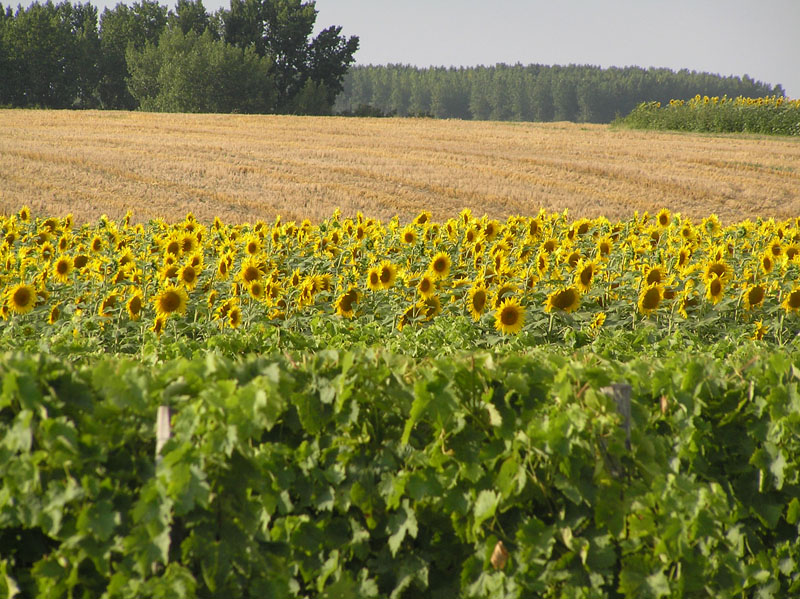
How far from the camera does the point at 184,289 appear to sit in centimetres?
585

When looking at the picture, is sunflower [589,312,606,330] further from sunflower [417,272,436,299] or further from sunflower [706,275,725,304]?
sunflower [417,272,436,299]

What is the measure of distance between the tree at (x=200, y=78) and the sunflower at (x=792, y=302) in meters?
49.2

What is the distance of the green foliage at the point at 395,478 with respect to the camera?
2.63 m

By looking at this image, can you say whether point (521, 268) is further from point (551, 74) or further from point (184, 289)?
point (551, 74)

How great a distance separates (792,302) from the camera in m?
5.85

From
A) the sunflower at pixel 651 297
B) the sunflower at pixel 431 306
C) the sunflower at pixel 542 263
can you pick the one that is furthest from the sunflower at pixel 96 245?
the sunflower at pixel 651 297

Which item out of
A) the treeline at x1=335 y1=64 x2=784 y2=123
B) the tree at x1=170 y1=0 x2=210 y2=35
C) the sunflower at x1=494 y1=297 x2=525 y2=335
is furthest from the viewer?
the treeline at x1=335 y1=64 x2=784 y2=123

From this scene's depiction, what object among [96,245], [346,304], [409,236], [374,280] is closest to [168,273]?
[96,245]

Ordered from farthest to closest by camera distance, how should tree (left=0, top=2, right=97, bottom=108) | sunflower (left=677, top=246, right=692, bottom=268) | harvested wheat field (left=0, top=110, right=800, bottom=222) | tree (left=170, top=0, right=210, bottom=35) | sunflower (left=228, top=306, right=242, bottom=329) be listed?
tree (left=170, top=0, right=210, bottom=35)
tree (left=0, top=2, right=97, bottom=108)
harvested wheat field (left=0, top=110, right=800, bottom=222)
sunflower (left=677, top=246, right=692, bottom=268)
sunflower (left=228, top=306, right=242, bottom=329)

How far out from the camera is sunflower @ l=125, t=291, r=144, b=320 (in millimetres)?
5707

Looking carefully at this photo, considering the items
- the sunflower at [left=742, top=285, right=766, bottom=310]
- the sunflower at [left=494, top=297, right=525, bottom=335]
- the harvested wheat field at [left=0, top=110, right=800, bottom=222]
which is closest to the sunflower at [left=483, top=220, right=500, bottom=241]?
the sunflower at [left=494, top=297, right=525, bottom=335]

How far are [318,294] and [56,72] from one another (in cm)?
5729

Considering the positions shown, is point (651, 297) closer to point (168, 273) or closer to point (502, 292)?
point (502, 292)

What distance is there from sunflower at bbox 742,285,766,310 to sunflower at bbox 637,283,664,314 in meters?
0.75
